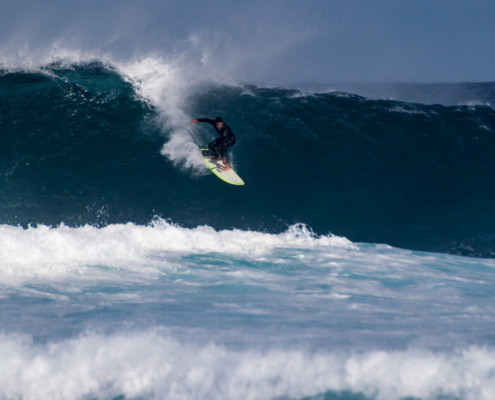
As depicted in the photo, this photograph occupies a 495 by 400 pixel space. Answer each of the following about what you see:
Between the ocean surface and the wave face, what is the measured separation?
1.7 inches

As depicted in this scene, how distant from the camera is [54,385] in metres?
2.82

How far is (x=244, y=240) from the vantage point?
7074 mm

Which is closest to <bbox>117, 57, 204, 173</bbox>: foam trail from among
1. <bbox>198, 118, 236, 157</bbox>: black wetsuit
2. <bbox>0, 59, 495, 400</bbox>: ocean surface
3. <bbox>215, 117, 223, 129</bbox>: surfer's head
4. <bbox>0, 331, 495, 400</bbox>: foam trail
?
<bbox>0, 59, 495, 400</bbox>: ocean surface

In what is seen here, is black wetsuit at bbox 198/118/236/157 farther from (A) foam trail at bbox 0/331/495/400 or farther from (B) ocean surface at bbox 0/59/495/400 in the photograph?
(A) foam trail at bbox 0/331/495/400

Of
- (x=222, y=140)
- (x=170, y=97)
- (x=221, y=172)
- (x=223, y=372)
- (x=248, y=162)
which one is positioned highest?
(x=170, y=97)

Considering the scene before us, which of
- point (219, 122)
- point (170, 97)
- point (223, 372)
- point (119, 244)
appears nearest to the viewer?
point (223, 372)

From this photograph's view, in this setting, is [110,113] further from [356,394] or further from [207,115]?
[356,394]

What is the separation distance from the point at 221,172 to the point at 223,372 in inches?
216

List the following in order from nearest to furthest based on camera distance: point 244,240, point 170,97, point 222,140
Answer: point 244,240 < point 222,140 < point 170,97

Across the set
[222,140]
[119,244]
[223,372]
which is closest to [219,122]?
[222,140]

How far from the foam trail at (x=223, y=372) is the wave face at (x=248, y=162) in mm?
4384

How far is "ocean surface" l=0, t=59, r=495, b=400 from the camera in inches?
116

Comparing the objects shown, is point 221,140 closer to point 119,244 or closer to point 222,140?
point 222,140

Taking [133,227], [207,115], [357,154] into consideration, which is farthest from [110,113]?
[357,154]
